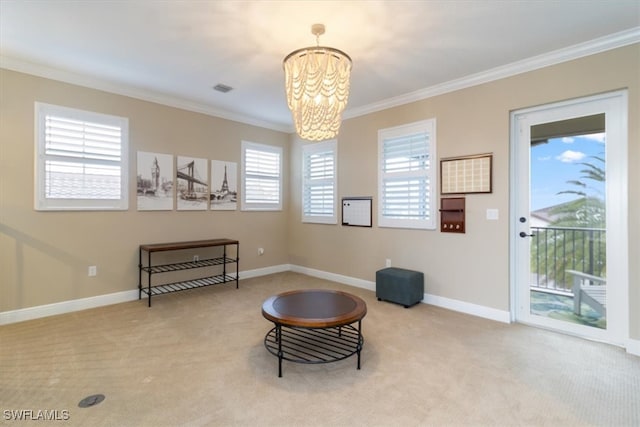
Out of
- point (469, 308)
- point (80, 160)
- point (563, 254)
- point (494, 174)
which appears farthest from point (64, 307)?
point (563, 254)

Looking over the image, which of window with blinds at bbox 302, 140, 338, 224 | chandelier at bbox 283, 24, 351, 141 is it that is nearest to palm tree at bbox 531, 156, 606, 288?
chandelier at bbox 283, 24, 351, 141

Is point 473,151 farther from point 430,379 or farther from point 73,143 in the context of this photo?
point 73,143

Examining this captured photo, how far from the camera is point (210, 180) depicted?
4785 mm

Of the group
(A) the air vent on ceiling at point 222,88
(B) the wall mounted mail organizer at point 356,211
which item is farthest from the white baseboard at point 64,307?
(B) the wall mounted mail organizer at point 356,211

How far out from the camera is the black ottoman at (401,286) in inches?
147

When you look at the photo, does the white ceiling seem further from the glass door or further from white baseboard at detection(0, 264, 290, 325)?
white baseboard at detection(0, 264, 290, 325)

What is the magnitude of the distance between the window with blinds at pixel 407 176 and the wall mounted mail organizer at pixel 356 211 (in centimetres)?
22

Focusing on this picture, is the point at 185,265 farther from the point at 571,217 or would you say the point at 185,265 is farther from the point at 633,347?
the point at 633,347

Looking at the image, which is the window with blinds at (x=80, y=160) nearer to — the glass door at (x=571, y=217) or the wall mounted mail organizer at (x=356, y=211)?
the wall mounted mail organizer at (x=356, y=211)

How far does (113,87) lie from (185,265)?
2542 millimetres

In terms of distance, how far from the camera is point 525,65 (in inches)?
124

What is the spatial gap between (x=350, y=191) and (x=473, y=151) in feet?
6.26

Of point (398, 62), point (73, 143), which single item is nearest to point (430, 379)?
point (398, 62)

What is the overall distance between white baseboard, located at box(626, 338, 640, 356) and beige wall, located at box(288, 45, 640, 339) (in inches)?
2.3
